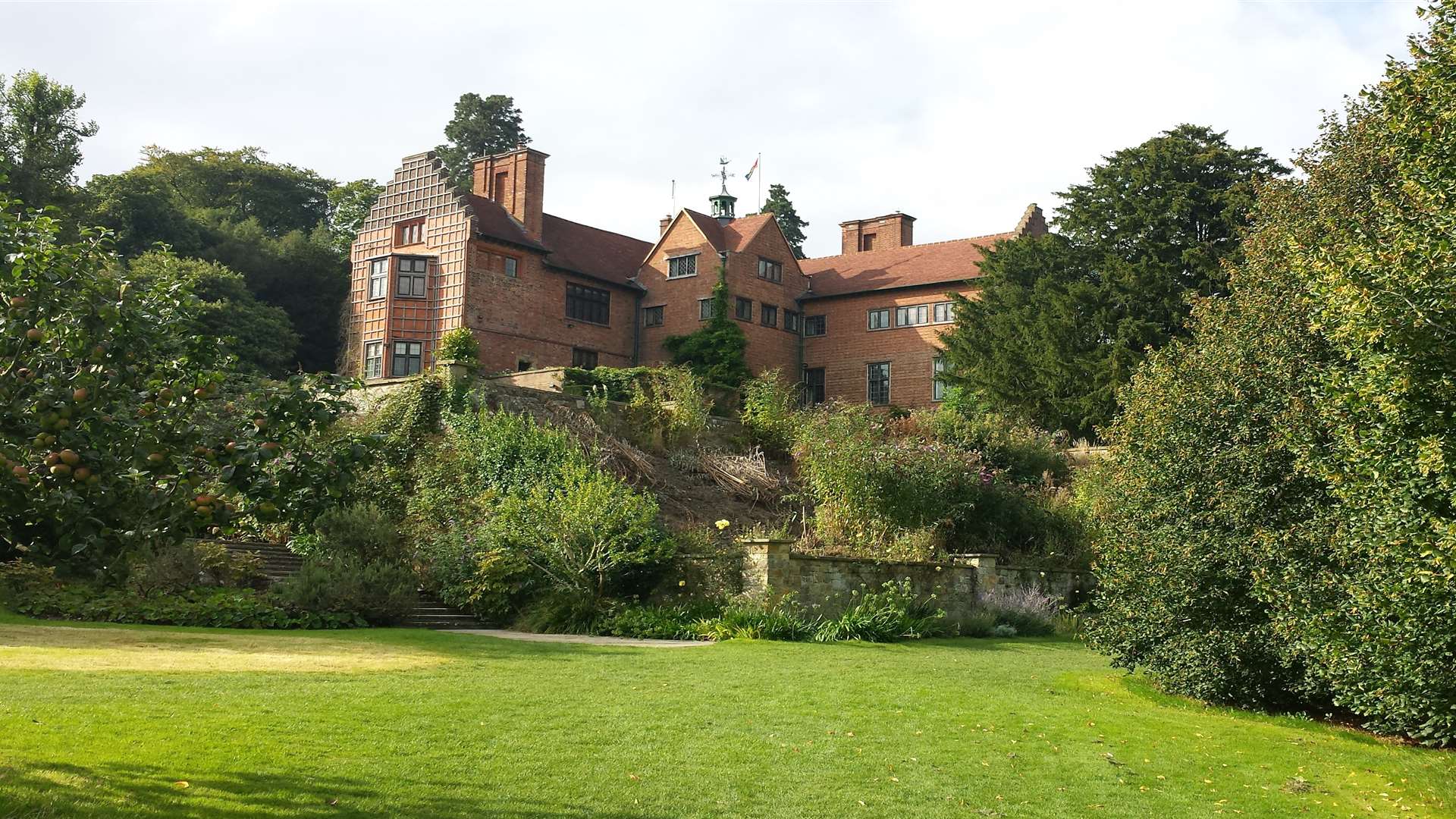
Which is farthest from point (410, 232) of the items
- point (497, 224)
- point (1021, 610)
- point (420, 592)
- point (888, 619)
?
point (888, 619)

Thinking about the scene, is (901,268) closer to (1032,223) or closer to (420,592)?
(1032,223)

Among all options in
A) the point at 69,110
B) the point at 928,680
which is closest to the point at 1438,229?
the point at 928,680

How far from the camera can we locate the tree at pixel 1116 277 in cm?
3095

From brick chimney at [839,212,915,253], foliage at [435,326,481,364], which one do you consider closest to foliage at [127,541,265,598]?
foliage at [435,326,481,364]

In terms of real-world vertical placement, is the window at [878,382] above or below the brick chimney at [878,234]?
below

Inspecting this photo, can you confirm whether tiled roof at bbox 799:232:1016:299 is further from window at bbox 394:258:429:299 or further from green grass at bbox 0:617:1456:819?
green grass at bbox 0:617:1456:819

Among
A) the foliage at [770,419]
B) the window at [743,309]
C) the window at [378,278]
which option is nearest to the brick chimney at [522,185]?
the window at [378,278]

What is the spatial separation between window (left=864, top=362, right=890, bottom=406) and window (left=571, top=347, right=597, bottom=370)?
989 cm

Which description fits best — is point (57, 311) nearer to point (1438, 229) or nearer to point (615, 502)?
point (1438, 229)

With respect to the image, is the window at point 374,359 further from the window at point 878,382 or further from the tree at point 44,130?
the window at point 878,382

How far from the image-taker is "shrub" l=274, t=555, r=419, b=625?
1725 cm

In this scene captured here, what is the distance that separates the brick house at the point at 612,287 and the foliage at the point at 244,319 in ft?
6.99

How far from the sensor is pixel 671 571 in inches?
769

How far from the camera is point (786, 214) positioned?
64938mm
